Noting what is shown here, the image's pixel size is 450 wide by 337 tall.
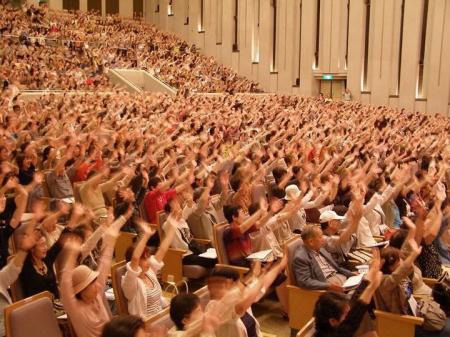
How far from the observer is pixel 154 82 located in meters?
22.0

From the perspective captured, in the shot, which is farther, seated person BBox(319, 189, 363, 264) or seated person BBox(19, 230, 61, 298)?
seated person BBox(319, 189, 363, 264)

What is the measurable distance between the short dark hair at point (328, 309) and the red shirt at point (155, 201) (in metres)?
3.05

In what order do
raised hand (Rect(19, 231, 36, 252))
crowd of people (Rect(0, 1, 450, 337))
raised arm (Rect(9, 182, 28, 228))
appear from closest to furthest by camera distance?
1. crowd of people (Rect(0, 1, 450, 337))
2. raised hand (Rect(19, 231, 36, 252))
3. raised arm (Rect(9, 182, 28, 228))

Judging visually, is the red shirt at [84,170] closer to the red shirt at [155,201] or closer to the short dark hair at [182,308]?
the red shirt at [155,201]

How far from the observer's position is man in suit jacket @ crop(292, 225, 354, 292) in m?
4.45

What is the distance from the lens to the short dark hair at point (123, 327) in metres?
2.62

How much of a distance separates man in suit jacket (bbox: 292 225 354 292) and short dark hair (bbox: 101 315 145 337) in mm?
2095

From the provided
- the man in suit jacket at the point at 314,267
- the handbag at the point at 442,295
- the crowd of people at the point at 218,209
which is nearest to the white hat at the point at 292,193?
the crowd of people at the point at 218,209

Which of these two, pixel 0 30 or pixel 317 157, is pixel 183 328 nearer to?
pixel 317 157

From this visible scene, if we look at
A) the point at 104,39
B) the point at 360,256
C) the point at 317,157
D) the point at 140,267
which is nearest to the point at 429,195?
the point at 360,256

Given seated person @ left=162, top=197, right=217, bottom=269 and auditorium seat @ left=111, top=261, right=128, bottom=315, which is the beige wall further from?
auditorium seat @ left=111, top=261, right=128, bottom=315

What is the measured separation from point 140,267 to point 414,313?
6.64ft

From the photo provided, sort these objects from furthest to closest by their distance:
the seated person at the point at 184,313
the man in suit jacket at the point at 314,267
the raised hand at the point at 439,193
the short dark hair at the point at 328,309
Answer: the raised hand at the point at 439,193 < the man in suit jacket at the point at 314,267 < the short dark hair at the point at 328,309 < the seated person at the point at 184,313

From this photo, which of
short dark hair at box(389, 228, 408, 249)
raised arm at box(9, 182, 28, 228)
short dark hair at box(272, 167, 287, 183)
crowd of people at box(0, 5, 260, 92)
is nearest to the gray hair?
short dark hair at box(389, 228, 408, 249)
